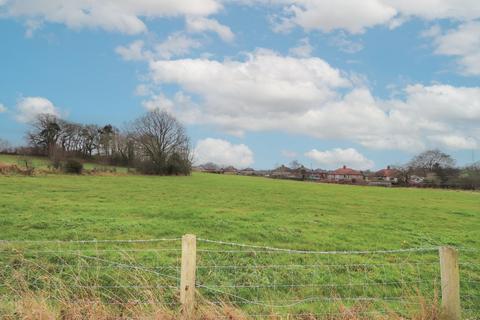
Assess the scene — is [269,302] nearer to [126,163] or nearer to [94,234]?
[94,234]

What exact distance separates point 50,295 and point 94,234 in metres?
7.10

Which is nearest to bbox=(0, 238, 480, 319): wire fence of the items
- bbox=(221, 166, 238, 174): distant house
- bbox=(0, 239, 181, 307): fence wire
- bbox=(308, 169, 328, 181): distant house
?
bbox=(0, 239, 181, 307): fence wire

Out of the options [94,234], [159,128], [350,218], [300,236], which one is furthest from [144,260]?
[159,128]

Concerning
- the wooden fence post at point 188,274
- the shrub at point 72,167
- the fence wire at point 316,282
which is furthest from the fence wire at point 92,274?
the shrub at point 72,167

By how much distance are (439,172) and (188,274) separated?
117462 millimetres

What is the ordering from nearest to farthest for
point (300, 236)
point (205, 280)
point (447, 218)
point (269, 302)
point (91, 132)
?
point (269, 302)
point (205, 280)
point (300, 236)
point (447, 218)
point (91, 132)

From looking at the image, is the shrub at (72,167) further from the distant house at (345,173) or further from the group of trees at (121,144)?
the distant house at (345,173)

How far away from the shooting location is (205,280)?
30.1ft

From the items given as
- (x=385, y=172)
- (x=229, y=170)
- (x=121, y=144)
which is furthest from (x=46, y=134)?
(x=385, y=172)

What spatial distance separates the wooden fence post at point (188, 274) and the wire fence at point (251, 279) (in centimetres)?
123

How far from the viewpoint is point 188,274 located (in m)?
5.75

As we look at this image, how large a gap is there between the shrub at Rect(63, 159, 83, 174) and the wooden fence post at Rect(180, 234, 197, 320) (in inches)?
2420

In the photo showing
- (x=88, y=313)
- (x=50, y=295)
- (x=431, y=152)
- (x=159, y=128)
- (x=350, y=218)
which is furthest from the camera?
(x=431, y=152)

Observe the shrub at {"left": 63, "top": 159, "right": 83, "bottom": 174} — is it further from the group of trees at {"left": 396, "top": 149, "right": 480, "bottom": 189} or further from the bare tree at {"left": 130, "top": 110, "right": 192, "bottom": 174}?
the group of trees at {"left": 396, "top": 149, "right": 480, "bottom": 189}
